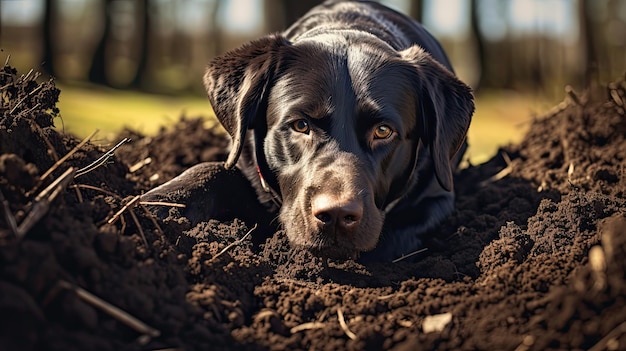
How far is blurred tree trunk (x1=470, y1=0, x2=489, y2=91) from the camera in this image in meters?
22.3

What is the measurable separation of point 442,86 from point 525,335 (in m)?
1.99

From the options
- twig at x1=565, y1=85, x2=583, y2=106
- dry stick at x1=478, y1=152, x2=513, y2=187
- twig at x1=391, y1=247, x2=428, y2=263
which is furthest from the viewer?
twig at x1=565, y1=85, x2=583, y2=106

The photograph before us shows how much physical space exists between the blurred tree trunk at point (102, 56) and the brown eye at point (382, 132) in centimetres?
2121

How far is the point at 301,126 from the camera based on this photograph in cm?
392

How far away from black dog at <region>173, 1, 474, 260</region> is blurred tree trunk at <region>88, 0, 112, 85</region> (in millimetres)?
20545

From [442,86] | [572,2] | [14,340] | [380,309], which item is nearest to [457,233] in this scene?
[442,86]

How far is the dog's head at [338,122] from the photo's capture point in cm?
353

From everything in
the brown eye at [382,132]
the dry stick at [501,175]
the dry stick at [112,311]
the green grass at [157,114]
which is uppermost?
the brown eye at [382,132]

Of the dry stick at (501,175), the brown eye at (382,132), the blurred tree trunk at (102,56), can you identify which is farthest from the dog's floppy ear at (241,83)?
the blurred tree trunk at (102,56)

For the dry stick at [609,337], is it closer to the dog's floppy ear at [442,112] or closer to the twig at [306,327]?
the twig at [306,327]

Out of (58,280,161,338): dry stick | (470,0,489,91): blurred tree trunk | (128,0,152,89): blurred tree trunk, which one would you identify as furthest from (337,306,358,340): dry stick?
(128,0,152,89): blurred tree trunk

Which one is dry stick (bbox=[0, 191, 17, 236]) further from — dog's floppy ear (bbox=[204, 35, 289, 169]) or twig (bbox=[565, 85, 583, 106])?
twig (bbox=[565, 85, 583, 106])

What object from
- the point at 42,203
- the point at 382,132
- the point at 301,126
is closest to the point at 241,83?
the point at 301,126

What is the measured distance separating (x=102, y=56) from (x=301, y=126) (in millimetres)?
21833
